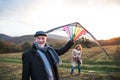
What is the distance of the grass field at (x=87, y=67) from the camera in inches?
518

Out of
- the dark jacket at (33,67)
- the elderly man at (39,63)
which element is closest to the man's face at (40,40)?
the elderly man at (39,63)

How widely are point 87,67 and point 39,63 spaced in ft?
34.3

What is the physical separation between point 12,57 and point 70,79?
6757 millimetres

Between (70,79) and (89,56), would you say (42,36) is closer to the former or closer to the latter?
(70,79)

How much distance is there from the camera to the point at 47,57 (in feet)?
16.8

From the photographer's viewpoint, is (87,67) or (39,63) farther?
(87,67)

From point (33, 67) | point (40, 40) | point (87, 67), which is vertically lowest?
point (87, 67)

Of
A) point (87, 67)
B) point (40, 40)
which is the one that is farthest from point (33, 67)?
point (87, 67)

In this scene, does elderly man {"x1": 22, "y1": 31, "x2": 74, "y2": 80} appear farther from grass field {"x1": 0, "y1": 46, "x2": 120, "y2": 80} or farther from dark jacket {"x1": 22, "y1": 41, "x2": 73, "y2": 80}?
grass field {"x1": 0, "y1": 46, "x2": 120, "y2": 80}

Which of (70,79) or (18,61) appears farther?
(18,61)

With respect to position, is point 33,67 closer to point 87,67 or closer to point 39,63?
point 39,63

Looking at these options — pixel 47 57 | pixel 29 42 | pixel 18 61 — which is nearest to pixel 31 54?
pixel 47 57

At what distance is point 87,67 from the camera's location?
50.4ft

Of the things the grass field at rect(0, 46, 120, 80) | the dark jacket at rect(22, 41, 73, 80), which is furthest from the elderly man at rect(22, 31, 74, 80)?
the grass field at rect(0, 46, 120, 80)
